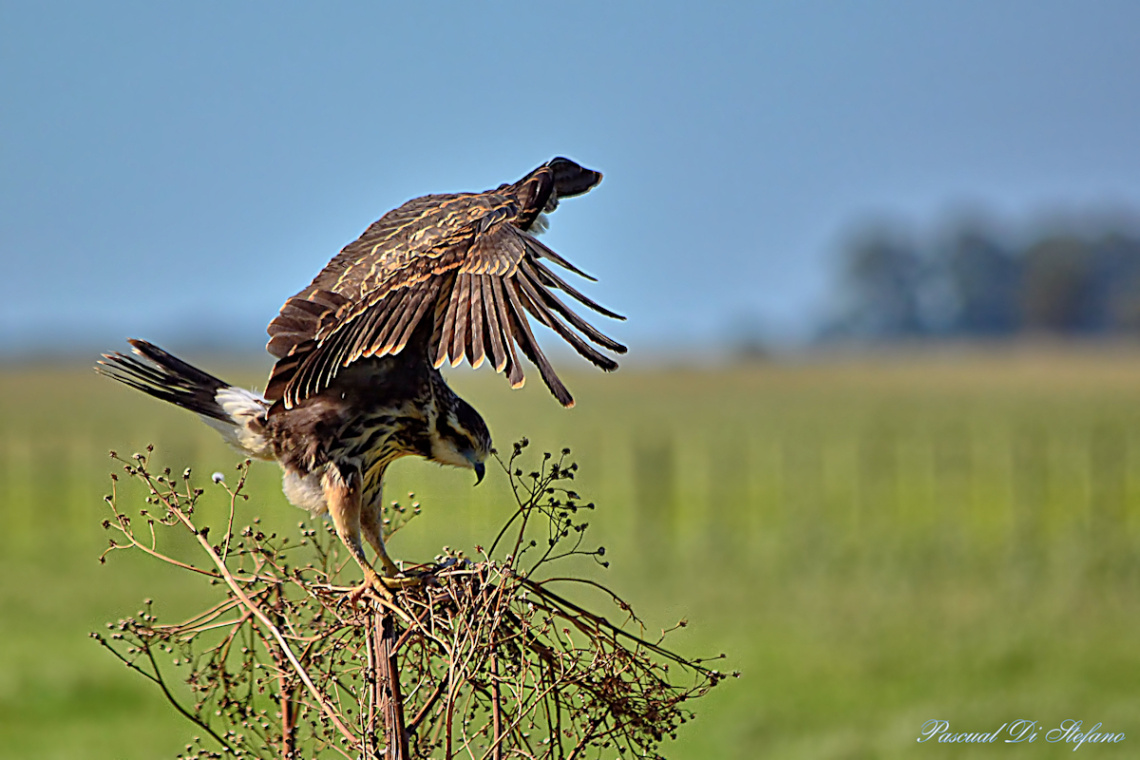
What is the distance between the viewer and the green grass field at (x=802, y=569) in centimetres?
1195

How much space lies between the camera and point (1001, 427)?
3744 cm

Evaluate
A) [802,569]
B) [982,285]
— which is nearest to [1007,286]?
[982,285]

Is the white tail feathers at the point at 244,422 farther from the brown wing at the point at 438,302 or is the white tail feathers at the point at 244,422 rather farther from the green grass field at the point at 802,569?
the brown wing at the point at 438,302

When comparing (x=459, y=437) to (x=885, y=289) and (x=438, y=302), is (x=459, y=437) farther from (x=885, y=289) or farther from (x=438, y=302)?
(x=885, y=289)

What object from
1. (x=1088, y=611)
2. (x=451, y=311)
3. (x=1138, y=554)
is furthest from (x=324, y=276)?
(x=1138, y=554)

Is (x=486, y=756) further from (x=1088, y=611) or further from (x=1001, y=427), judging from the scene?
(x=1001, y=427)

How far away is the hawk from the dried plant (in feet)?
0.58

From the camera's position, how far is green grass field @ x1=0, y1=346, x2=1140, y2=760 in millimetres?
11945

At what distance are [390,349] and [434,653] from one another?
75 centimetres

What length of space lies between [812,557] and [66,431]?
3106 centimetres

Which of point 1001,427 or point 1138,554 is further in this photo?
point 1001,427

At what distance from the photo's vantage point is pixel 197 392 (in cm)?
429
